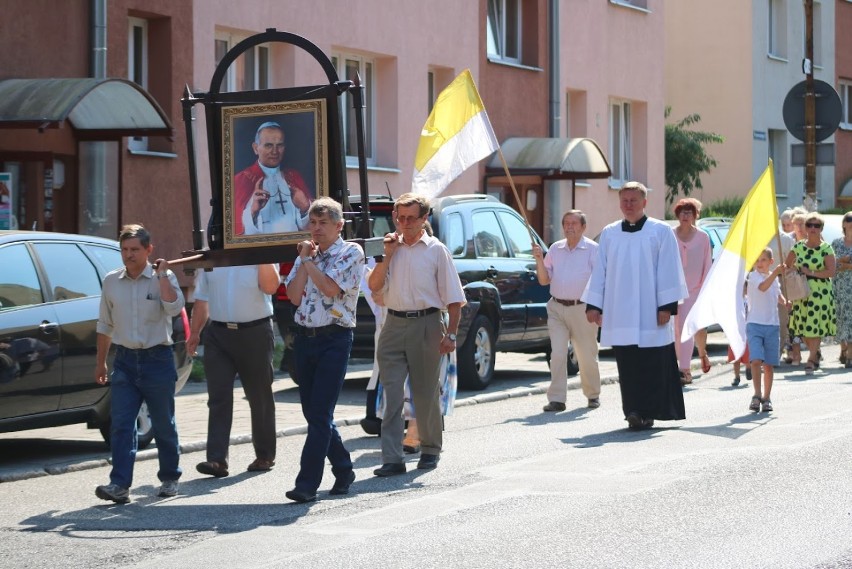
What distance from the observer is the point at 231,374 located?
35.3 feet

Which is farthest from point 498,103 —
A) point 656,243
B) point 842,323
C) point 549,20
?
point 656,243

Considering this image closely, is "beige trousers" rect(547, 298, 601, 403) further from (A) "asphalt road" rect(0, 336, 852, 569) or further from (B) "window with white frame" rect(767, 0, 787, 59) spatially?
(B) "window with white frame" rect(767, 0, 787, 59)

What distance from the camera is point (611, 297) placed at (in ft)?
42.2

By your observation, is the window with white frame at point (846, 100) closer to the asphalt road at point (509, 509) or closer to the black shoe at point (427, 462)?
the asphalt road at point (509, 509)

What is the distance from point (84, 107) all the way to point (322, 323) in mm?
8672

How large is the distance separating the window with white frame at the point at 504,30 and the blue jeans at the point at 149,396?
18.4 m

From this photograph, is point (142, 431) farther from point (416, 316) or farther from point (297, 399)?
point (297, 399)

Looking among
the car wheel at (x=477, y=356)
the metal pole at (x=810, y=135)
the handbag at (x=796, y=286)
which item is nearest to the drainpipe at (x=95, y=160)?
the car wheel at (x=477, y=356)

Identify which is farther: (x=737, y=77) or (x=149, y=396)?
(x=737, y=77)

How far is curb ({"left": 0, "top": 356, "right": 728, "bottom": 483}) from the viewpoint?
35.8 feet

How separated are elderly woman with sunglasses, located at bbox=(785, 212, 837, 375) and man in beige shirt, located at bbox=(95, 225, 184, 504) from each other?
1056 cm

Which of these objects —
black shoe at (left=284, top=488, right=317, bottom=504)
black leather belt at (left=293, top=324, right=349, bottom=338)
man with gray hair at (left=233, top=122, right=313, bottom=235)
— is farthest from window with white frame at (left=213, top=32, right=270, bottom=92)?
black shoe at (left=284, top=488, right=317, bottom=504)

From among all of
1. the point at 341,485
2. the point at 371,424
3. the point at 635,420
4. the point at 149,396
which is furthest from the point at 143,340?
the point at 635,420

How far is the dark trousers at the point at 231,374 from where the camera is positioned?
10648 mm
